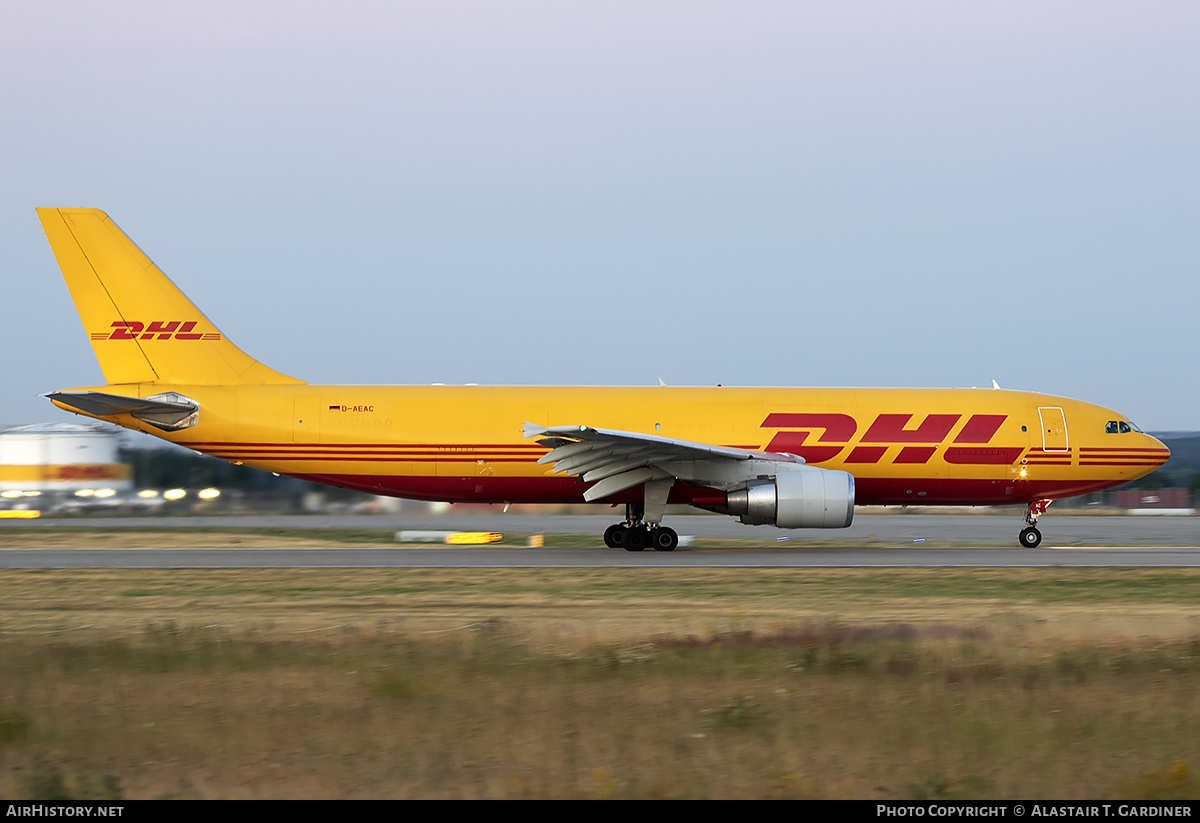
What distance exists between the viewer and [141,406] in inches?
905

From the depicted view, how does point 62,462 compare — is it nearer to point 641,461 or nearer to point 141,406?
point 141,406

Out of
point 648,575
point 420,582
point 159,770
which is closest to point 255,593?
point 420,582

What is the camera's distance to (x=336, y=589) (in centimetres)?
1619

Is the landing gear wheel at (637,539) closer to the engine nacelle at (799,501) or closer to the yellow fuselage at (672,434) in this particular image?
the yellow fuselage at (672,434)

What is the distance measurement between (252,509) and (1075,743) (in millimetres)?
32703

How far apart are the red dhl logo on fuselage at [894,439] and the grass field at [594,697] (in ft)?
29.4

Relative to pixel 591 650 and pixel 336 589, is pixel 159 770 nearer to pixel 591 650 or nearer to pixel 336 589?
pixel 591 650

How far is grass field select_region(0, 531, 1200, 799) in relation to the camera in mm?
6977

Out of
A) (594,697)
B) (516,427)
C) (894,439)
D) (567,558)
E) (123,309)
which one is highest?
(123,309)

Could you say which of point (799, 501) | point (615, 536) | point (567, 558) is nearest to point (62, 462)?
point (615, 536)

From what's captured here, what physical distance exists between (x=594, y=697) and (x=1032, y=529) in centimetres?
1840

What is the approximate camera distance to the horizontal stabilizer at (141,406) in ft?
74.3

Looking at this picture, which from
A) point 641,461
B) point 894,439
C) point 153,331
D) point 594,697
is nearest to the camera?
point 594,697

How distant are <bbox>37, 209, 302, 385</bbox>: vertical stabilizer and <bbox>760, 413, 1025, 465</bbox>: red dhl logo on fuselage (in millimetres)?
11867
